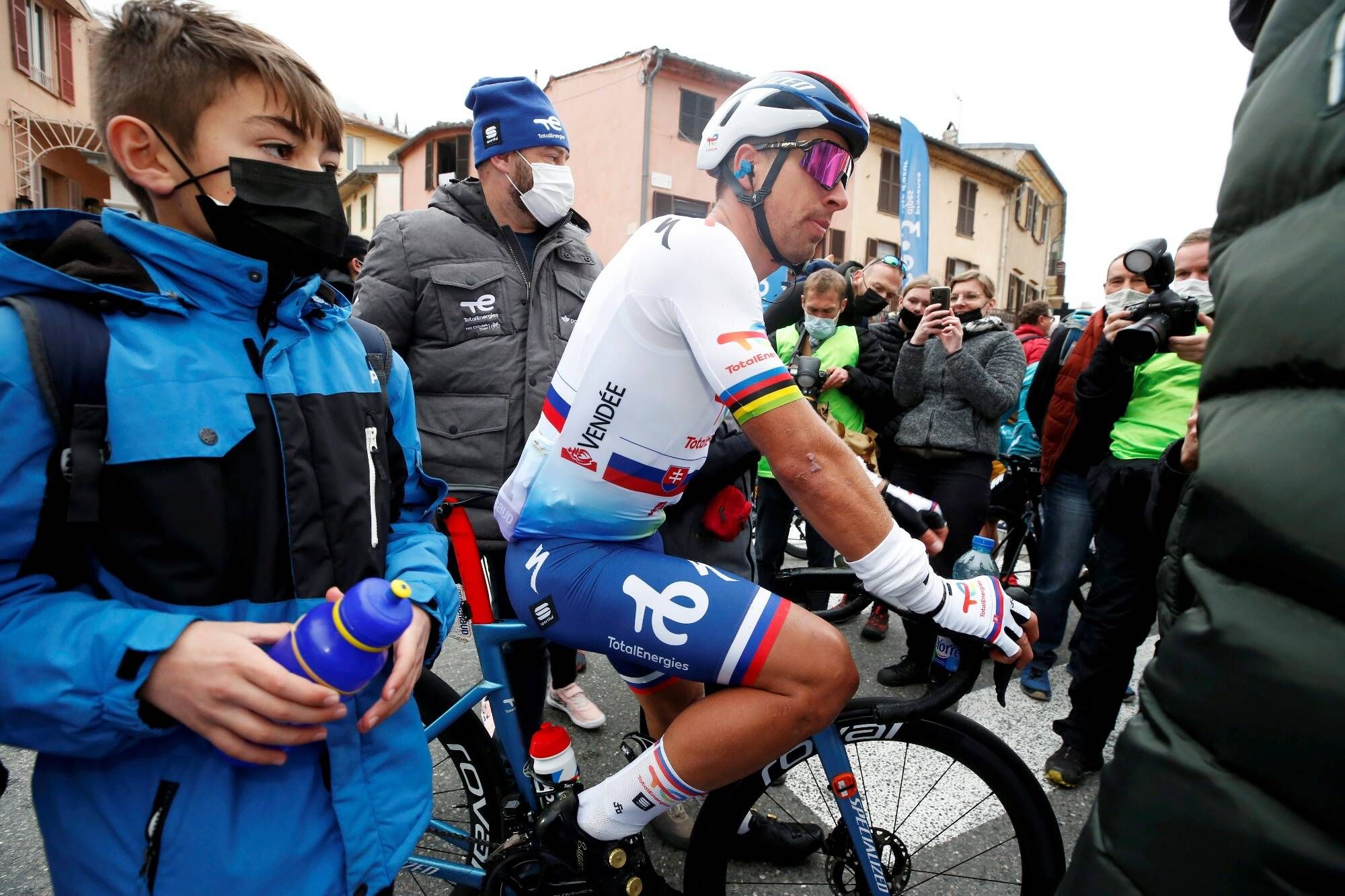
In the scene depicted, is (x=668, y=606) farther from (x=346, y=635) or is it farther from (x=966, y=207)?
(x=966, y=207)

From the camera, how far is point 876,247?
2211 cm

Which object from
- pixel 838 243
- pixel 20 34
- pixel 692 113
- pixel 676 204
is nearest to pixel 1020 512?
pixel 676 204

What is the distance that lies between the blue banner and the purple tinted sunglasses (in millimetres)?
12830

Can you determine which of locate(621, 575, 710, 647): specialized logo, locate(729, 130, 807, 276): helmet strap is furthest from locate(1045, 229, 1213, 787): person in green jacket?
locate(621, 575, 710, 647): specialized logo

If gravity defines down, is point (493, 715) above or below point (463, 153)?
below

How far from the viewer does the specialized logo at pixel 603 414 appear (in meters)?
1.55

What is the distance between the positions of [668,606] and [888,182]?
23.6 meters

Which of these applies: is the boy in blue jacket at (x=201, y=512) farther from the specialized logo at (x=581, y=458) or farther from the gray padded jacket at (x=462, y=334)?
the gray padded jacket at (x=462, y=334)

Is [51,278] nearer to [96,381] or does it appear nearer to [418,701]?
[96,381]

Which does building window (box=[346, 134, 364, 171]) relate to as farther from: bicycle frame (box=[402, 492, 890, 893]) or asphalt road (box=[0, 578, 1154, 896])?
bicycle frame (box=[402, 492, 890, 893])

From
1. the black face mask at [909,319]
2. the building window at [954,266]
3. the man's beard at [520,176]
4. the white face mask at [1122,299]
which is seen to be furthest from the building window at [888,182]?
the man's beard at [520,176]

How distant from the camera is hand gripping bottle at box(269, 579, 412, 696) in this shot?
900mm

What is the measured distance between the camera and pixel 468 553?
181 cm

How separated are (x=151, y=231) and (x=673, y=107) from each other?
1992 centimetres
